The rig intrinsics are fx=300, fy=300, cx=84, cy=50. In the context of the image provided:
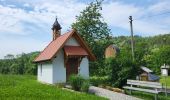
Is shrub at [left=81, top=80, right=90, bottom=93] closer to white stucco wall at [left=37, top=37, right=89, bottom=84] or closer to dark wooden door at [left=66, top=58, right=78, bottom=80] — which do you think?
white stucco wall at [left=37, top=37, right=89, bottom=84]

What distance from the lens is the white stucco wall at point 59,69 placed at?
1022 inches

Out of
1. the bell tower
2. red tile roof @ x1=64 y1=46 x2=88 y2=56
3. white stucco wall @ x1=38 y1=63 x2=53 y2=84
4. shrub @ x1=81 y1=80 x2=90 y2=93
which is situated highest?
the bell tower

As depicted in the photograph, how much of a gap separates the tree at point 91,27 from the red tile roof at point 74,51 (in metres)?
15.3

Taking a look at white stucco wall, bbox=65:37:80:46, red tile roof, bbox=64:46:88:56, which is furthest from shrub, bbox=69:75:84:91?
white stucco wall, bbox=65:37:80:46

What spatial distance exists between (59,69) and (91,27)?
56.6ft

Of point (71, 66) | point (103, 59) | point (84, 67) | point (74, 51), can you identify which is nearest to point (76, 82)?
point (74, 51)

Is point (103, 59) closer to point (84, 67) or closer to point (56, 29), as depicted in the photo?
point (56, 29)

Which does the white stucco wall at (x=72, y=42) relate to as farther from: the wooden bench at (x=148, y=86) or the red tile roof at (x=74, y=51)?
the wooden bench at (x=148, y=86)

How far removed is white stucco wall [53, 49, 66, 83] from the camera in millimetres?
25969

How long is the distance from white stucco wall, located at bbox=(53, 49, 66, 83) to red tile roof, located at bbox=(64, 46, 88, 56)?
31.0 inches

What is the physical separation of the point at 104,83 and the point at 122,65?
265 cm

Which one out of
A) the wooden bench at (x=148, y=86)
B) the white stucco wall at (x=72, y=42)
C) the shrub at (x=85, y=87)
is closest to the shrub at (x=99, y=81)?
the white stucco wall at (x=72, y=42)

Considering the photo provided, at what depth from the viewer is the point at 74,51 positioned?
25.8m

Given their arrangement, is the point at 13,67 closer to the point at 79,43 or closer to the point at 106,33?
the point at 106,33
